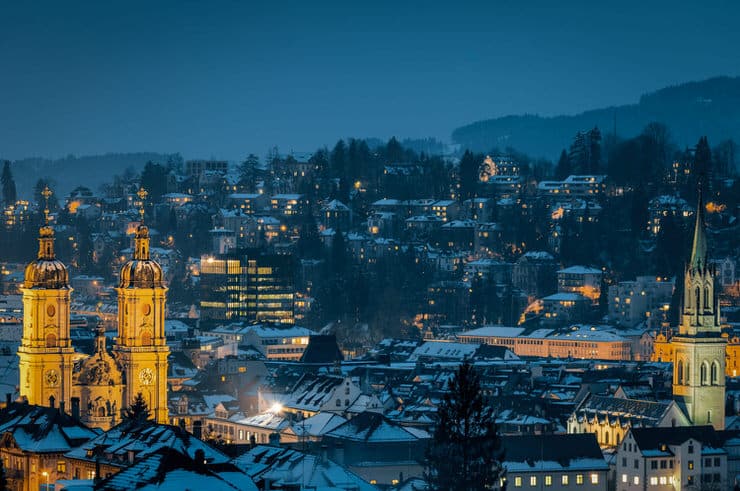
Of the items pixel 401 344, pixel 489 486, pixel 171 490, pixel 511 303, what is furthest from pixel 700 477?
pixel 511 303

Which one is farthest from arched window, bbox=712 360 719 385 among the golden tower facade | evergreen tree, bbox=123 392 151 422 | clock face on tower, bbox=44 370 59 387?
clock face on tower, bbox=44 370 59 387

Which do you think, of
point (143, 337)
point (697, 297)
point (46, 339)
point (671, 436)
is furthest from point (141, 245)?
point (697, 297)

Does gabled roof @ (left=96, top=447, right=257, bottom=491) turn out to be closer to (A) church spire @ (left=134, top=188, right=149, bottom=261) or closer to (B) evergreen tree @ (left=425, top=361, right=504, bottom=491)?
(B) evergreen tree @ (left=425, top=361, right=504, bottom=491)

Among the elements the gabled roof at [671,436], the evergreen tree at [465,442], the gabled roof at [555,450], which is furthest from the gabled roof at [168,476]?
the gabled roof at [671,436]

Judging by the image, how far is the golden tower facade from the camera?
89.4 meters

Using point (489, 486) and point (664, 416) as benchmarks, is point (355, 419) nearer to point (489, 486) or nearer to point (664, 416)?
point (664, 416)

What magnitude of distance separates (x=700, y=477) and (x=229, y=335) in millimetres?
77602

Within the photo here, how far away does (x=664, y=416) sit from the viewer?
104500 millimetres

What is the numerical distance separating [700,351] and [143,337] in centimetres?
3103

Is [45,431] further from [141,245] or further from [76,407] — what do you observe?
[141,245]

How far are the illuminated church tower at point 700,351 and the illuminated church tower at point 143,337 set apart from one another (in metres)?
27.2

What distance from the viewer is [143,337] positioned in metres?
91.6

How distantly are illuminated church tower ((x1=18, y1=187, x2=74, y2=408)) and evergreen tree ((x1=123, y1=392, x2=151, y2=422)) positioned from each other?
8.65 feet

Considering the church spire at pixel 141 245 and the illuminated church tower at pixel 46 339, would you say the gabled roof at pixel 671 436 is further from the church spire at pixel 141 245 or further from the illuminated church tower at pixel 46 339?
the illuminated church tower at pixel 46 339
